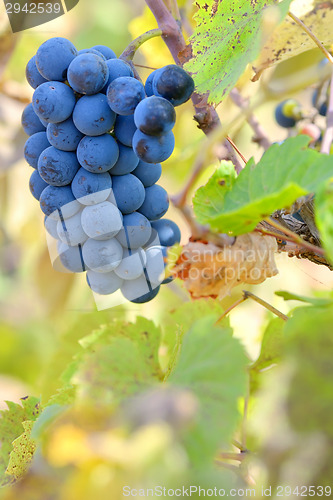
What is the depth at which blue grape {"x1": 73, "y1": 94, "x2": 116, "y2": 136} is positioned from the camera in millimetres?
519

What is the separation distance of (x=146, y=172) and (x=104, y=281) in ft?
0.47

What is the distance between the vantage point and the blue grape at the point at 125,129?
0.54m

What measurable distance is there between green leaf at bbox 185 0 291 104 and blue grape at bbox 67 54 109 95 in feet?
0.38

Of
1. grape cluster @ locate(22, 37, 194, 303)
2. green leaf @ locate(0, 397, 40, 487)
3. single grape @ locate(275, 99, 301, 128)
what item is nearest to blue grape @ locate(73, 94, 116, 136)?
grape cluster @ locate(22, 37, 194, 303)

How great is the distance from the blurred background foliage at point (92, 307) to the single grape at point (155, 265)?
64 millimetres

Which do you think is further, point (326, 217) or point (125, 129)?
point (125, 129)

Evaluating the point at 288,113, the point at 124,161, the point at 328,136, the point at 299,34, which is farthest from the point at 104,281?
the point at 288,113

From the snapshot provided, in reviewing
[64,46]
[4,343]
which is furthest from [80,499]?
[4,343]

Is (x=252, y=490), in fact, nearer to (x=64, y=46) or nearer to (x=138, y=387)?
(x=138, y=387)

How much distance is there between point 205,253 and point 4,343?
165 cm

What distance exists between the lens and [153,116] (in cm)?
48

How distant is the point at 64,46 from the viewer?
54 cm

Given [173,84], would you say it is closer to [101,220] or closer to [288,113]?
[101,220]

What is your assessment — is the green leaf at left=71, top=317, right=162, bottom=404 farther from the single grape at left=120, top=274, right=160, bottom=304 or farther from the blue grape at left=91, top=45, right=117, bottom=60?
the blue grape at left=91, top=45, right=117, bottom=60
